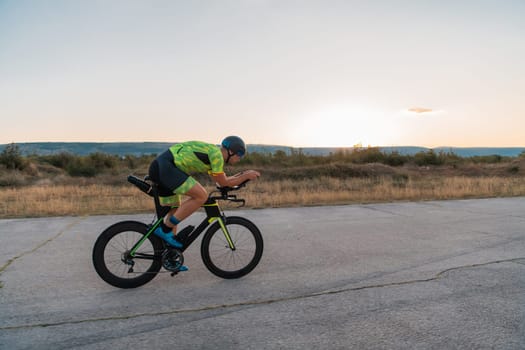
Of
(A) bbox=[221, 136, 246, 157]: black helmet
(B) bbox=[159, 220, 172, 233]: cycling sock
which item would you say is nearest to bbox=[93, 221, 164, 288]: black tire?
(B) bbox=[159, 220, 172, 233]: cycling sock

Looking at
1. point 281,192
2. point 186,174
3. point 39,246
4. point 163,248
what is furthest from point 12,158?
point 186,174

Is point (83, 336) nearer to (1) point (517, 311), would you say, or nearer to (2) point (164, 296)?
(2) point (164, 296)

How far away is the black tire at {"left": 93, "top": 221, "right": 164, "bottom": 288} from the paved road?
16 centimetres

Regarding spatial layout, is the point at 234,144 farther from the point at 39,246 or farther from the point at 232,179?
the point at 39,246

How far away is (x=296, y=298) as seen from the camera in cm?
439

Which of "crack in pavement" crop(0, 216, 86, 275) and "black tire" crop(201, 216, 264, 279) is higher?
"black tire" crop(201, 216, 264, 279)

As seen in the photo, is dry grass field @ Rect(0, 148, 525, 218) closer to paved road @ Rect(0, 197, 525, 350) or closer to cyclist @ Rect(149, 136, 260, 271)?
paved road @ Rect(0, 197, 525, 350)

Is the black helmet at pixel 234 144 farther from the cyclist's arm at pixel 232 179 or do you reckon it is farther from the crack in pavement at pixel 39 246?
the crack in pavement at pixel 39 246

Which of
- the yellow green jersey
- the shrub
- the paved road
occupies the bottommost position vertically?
the paved road

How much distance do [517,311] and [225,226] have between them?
3.19 metres

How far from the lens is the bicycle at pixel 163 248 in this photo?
465 centimetres

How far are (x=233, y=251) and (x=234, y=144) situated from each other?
1.34 metres

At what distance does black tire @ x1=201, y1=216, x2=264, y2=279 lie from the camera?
16.4 ft

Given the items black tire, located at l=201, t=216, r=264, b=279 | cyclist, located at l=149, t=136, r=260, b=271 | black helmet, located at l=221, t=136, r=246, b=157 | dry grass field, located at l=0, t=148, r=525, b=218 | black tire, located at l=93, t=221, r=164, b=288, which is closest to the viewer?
black tire, located at l=93, t=221, r=164, b=288
